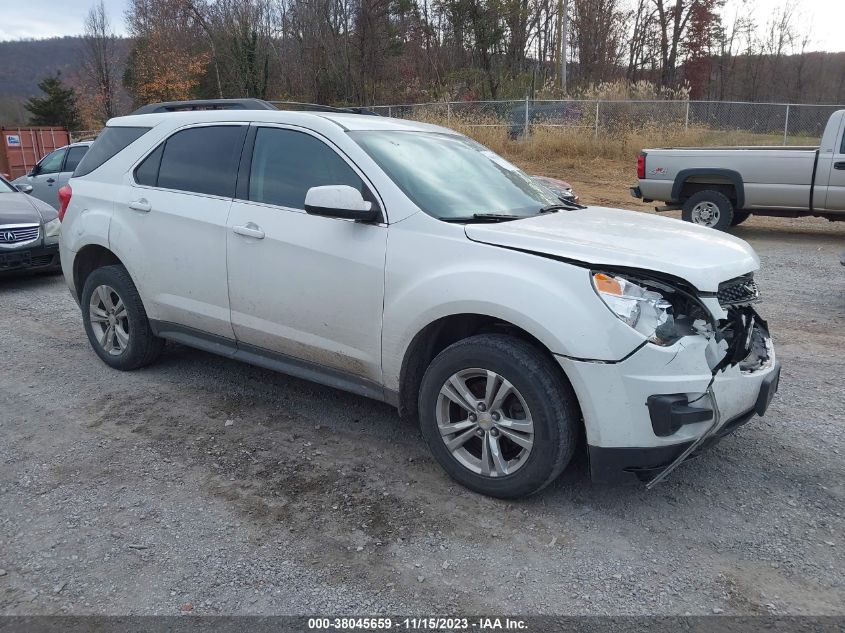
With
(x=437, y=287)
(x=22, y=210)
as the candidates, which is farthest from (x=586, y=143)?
(x=437, y=287)

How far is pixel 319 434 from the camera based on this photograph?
4223mm

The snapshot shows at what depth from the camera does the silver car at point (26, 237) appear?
324 inches

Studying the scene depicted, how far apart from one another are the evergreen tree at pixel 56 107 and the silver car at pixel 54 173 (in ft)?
110

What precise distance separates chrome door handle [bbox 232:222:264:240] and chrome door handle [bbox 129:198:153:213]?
36.4 inches

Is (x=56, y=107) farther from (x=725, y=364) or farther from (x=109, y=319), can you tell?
(x=725, y=364)

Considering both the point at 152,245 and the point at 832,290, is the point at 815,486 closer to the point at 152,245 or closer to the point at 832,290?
the point at 152,245

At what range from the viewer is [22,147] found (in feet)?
72.6

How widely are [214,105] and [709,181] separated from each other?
30.0 ft


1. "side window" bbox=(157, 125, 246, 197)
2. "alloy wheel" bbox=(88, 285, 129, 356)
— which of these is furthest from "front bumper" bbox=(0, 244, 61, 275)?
"side window" bbox=(157, 125, 246, 197)

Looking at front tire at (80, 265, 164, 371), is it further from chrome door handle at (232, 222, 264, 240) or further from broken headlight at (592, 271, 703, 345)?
broken headlight at (592, 271, 703, 345)

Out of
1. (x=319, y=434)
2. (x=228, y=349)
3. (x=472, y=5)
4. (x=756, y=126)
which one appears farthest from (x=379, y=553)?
(x=472, y=5)

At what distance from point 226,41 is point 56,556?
39.5m

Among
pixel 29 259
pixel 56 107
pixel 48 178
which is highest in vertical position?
pixel 56 107

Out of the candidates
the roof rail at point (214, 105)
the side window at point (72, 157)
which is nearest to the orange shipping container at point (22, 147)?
the side window at point (72, 157)
